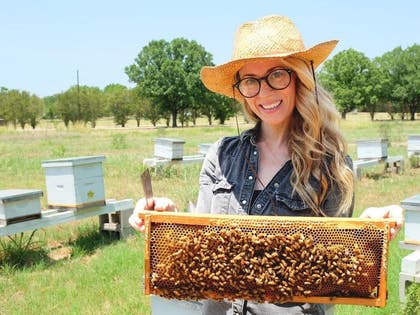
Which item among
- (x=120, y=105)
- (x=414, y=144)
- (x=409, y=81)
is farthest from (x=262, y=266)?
(x=409, y=81)

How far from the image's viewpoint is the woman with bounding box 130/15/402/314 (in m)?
1.81

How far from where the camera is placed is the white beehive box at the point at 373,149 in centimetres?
1224

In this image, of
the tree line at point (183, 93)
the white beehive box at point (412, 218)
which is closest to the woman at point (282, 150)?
the white beehive box at point (412, 218)

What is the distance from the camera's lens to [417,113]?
67.4 meters

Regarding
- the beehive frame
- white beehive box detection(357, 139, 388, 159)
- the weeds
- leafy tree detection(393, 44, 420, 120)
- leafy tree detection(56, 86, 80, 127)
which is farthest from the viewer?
leafy tree detection(393, 44, 420, 120)

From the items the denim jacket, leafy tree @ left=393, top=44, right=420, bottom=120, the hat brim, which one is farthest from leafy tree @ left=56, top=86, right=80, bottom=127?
the denim jacket

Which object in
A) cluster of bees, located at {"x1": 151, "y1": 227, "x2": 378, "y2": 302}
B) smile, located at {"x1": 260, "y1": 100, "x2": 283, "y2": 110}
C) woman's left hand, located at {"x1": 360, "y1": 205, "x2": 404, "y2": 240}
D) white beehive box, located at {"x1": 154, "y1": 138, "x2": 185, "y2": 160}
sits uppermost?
smile, located at {"x1": 260, "y1": 100, "x2": 283, "y2": 110}

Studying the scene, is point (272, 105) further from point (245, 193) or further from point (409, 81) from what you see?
point (409, 81)

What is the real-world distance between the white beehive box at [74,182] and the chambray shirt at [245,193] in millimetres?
4607

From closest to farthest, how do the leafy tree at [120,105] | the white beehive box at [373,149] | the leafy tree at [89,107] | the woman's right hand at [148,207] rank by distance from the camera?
the woman's right hand at [148,207], the white beehive box at [373,149], the leafy tree at [89,107], the leafy tree at [120,105]

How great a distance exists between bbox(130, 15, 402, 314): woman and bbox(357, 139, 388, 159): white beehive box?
10958 millimetres

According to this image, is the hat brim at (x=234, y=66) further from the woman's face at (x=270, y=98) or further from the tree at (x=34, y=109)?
the tree at (x=34, y=109)

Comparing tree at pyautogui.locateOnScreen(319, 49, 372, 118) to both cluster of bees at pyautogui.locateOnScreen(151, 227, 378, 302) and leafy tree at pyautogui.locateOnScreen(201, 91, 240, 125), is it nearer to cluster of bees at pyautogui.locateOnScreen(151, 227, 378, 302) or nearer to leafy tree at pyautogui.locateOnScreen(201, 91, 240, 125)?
leafy tree at pyautogui.locateOnScreen(201, 91, 240, 125)

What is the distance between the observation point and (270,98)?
185cm
